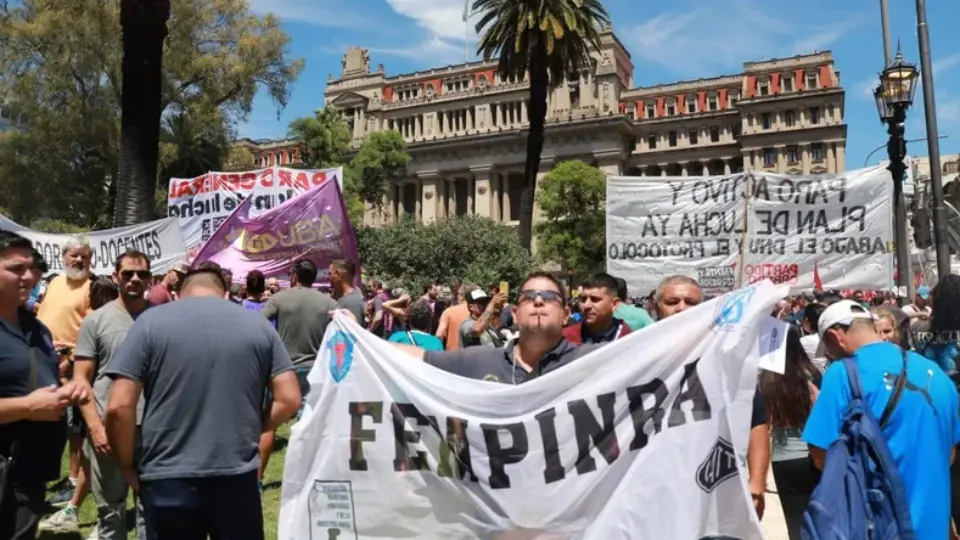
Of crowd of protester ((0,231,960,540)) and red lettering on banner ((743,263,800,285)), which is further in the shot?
red lettering on banner ((743,263,800,285))

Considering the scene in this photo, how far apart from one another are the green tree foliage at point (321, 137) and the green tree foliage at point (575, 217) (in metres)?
16.1

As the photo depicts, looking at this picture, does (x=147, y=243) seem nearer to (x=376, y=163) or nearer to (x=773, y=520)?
(x=773, y=520)

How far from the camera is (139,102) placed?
11.1 m

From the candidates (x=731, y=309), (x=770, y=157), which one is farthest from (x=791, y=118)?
(x=731, y=309)

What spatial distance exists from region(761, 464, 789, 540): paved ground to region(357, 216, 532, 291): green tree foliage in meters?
32.5

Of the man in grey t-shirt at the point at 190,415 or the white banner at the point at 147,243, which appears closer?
the man in grey t-shirt at the point at 190,415

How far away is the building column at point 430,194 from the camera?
7856 cm

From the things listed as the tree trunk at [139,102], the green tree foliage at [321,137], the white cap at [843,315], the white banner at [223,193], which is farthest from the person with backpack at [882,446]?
the green tree foliage at [321,137]

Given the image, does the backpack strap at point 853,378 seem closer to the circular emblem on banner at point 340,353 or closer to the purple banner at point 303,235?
the circular emblem on banner at point 340,353

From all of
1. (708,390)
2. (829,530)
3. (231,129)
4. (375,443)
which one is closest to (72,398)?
(375,443)

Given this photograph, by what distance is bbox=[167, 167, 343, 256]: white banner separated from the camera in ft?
36.0

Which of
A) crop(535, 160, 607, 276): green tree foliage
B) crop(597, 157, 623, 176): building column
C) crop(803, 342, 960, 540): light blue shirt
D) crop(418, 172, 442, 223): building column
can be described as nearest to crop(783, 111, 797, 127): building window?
crop(597, 157, 623, 176): building column

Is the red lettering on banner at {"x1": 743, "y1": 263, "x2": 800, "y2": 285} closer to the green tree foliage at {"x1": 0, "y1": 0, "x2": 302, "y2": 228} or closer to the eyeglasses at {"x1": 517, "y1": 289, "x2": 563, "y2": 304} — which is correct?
the eyeglasses at {"x1": 517, "y1": 289, "x2": 563, "y2": 304}

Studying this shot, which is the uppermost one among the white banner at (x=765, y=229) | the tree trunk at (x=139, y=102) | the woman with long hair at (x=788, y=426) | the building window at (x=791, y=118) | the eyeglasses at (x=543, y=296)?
the building window at (x=791, y=118)
